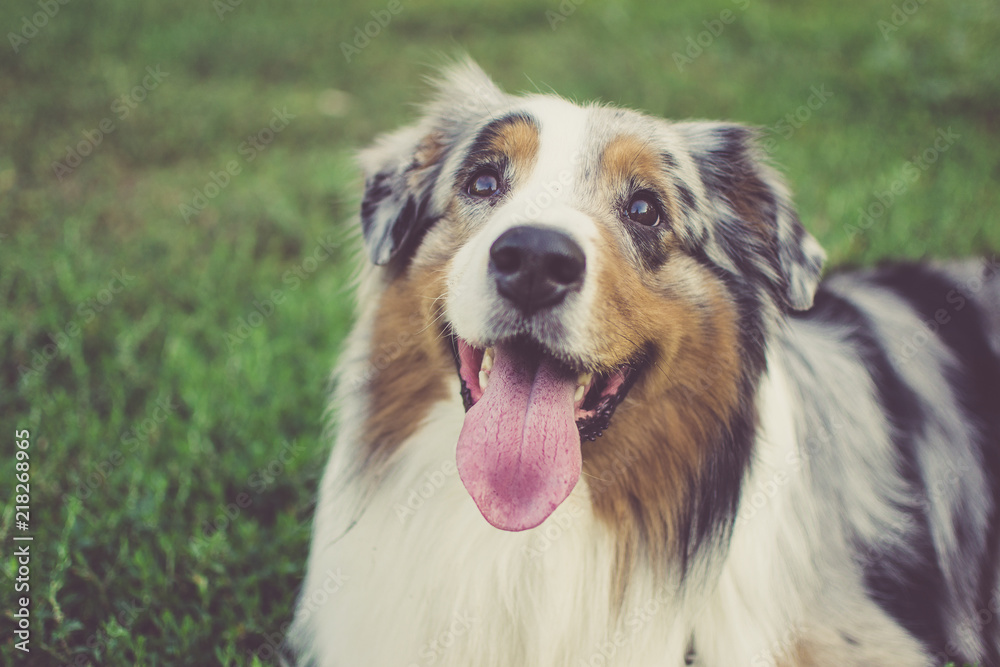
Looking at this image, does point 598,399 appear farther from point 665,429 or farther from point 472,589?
point 472,589

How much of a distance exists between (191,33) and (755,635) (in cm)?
883

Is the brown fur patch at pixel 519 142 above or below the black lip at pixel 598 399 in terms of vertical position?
above

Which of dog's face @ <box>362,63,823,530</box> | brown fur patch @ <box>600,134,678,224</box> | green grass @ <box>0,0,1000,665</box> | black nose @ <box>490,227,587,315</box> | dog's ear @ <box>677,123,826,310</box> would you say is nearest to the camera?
black nose @ <box>490,227,587,315</box>

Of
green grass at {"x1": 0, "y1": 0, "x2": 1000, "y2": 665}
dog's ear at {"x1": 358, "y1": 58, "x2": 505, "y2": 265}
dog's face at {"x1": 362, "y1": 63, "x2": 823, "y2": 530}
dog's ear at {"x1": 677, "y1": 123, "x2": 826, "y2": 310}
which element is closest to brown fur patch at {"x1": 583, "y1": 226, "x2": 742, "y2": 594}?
dog's face at {"x1": 362, "y1": 63, "x2": 823, "y2": 530}

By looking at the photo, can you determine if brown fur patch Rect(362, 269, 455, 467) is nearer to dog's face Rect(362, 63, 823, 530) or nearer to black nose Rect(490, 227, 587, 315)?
dog's face Rect(362, 63, 823, 530)

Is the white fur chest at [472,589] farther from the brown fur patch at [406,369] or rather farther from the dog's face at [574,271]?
the dog's face at [574,271]

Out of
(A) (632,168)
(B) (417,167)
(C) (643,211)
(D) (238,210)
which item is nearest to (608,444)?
(C) (643,211)

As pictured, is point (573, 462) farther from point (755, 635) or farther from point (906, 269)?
point (906, 269)

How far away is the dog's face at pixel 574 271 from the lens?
2.00 meters

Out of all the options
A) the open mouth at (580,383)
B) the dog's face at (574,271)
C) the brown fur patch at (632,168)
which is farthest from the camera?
the brown fur patch at (632,168)

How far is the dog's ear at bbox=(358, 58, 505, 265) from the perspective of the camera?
258 cm

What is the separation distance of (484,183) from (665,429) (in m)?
0.97

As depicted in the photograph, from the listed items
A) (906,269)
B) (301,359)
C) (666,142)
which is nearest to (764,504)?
(666,142)

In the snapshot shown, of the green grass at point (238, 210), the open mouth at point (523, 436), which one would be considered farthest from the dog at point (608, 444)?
the green grass at point (238, 210)
